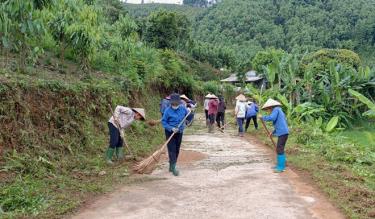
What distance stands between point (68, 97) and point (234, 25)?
76254 mm

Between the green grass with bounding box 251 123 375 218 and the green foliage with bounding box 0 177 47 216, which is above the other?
the green foliage with bounding box 0 177 47 216

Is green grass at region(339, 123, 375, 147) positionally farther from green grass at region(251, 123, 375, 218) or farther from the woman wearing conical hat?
the woman wearing conical hat

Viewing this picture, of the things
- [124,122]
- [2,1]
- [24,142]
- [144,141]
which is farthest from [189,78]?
→ [2,1]

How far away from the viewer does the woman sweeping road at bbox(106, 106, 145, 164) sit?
952 cm

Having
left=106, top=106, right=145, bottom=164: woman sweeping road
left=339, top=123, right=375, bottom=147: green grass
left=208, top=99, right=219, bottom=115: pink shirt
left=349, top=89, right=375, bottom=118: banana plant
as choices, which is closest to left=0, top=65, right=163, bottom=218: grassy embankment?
left=106, top=106, right=145, bottom=164: woman sweeping road

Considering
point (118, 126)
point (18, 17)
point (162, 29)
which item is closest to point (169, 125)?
point (118, 126)

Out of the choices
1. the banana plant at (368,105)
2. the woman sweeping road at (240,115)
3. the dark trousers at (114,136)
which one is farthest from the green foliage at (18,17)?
the woman sweeping road at (240,115)

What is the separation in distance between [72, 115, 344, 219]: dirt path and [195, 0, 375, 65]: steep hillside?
58702 millimetres

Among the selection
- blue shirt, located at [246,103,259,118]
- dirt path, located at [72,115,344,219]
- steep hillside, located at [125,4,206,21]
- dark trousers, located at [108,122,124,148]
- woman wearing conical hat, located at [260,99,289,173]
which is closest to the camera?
dirt path, located at [72,115,344,219]

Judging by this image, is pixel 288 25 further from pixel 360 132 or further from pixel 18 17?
pixel 18 17

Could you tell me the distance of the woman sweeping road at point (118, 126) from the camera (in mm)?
9523

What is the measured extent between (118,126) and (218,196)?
335 centimetres

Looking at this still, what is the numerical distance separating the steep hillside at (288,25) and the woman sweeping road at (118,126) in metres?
58.3

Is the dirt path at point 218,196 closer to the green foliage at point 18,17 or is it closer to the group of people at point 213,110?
the green foliage at point 18,17
